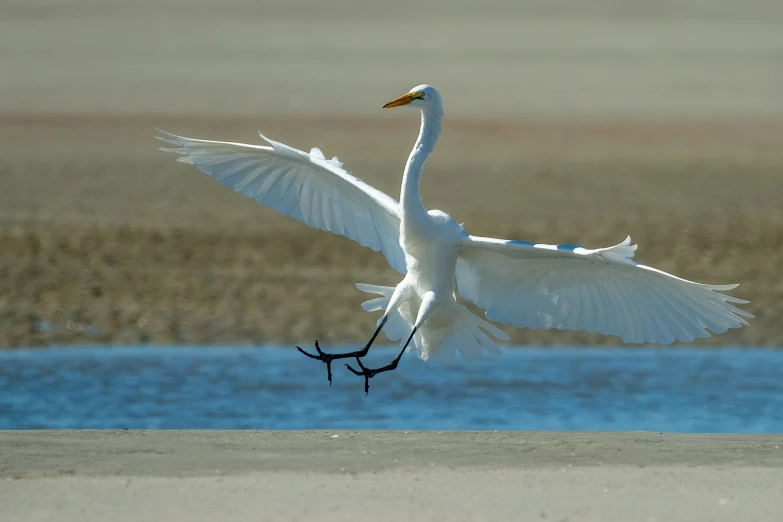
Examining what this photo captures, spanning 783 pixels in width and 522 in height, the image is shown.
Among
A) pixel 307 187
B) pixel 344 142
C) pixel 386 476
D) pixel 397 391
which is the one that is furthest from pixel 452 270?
pixel 344 142

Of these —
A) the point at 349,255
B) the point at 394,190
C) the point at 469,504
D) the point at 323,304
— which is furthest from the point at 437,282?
the point at 394,190

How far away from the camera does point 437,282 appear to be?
9.40 meters

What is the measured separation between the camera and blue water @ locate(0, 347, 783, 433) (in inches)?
422

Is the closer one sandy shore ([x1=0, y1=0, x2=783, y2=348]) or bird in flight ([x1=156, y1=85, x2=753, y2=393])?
bird in flight ([x1=156, y1=85, x2=753, y2=393])

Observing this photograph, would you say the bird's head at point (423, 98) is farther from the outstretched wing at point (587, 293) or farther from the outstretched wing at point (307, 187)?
the outstretched wing at point (587, 293)

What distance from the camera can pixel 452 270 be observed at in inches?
372

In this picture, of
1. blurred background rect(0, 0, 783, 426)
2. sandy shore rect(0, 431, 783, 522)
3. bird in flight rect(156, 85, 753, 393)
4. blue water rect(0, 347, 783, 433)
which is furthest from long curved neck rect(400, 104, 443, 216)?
blurred background rect(0, 0, 783, 426)

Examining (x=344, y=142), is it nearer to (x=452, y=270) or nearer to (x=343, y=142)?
(x=343, y=142)

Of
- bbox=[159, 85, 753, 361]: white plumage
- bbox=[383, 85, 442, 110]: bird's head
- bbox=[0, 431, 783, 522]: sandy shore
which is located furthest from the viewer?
bbox=[383, 85, 442, 110]: bird's head

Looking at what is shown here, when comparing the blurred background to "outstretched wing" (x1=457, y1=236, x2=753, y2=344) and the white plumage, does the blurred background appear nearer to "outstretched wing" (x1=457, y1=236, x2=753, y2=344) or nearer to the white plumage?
the white plumage

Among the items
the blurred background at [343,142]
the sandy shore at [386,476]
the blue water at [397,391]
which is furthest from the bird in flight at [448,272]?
the blurred background at [343,142]

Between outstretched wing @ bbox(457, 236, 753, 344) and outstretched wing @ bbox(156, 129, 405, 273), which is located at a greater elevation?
outstretched wing @ bbox(156, 129, 405, 273)

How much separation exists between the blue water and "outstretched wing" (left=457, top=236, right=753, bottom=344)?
54.9 inches

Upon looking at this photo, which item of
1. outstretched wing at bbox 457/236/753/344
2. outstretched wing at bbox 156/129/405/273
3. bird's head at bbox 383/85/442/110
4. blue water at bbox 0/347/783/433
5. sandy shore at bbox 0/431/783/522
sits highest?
bird's head at bbox 383/85/442/110
